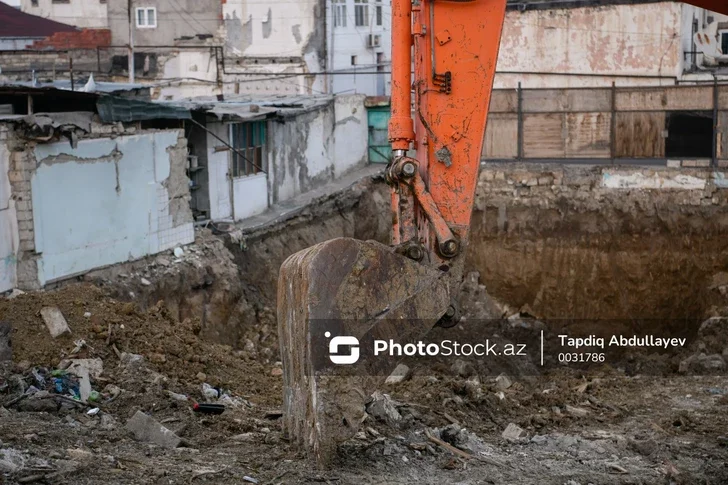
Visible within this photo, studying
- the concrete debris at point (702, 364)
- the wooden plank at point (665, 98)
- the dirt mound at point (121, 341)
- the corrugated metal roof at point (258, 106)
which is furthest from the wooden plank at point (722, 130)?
the dirt mound at point (121, 341)

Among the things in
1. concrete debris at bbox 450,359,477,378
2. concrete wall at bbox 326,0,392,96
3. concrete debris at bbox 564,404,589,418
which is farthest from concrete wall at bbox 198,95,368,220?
concrete debris at bbox 564,404,589,418

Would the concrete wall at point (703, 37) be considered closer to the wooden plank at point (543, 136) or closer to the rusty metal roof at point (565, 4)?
the rusty metal roof at point (565, 4)

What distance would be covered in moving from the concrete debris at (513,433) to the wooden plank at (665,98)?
11.2m

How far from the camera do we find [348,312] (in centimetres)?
615

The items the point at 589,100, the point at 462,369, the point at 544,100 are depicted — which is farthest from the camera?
the point at 544,100

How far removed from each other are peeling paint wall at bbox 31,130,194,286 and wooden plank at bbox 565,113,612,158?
25.7ft

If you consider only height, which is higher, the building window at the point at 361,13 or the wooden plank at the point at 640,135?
the building window at the point at 361,13

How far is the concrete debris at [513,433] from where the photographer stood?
7840 mm

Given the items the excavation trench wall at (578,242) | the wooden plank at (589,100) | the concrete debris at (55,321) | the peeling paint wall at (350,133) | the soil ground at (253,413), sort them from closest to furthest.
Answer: the soil ground at (253,413) < the concrete debris at (55,321) < the excavation trench wall at (578,242) < the wooden plank at (589,100) < the peeling paint wall at (350,133)

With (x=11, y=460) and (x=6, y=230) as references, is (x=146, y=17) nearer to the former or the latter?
(x=6, y=230)

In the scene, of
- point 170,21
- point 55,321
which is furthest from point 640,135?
point 170,21

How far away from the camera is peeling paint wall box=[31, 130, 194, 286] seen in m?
11.2

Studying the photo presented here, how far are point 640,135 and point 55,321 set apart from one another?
482 inches

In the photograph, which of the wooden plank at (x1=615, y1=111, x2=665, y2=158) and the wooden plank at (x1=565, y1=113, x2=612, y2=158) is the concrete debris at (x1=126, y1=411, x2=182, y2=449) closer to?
the wooden plank at (x1=565, y1=113, x2=612, y2=158)
